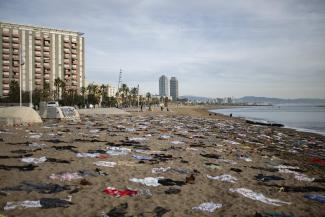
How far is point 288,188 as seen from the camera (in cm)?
766

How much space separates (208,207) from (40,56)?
10310cm

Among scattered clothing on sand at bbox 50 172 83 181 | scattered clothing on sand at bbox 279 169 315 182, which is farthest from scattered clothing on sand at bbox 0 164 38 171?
scattered clothing on sand at bbox 279 169 315 182

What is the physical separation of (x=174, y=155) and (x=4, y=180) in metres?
6.33

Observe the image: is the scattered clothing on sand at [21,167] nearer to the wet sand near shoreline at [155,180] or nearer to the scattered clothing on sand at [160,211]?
the wet sand near shoreline at [155,180]

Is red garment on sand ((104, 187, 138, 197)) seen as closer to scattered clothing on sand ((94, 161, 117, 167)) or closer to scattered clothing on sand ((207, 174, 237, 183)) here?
scattered clothing on sand ((94, 161, 117, 167))

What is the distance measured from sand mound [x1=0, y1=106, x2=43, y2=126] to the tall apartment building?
74.1m

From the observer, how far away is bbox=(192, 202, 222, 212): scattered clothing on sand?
577 cm

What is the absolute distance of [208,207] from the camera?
5.90 m

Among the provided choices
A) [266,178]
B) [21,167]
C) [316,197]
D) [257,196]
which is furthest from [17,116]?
[316,197]

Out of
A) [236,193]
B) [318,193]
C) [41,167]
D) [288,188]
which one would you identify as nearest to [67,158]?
[41,167]

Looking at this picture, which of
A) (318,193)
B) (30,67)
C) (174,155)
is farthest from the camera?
(30,67)

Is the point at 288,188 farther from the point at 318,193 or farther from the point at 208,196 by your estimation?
the point at 208,196

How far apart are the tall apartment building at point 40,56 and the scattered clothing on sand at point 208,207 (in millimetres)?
94267

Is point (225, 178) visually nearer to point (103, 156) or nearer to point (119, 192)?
point (119, 192)
